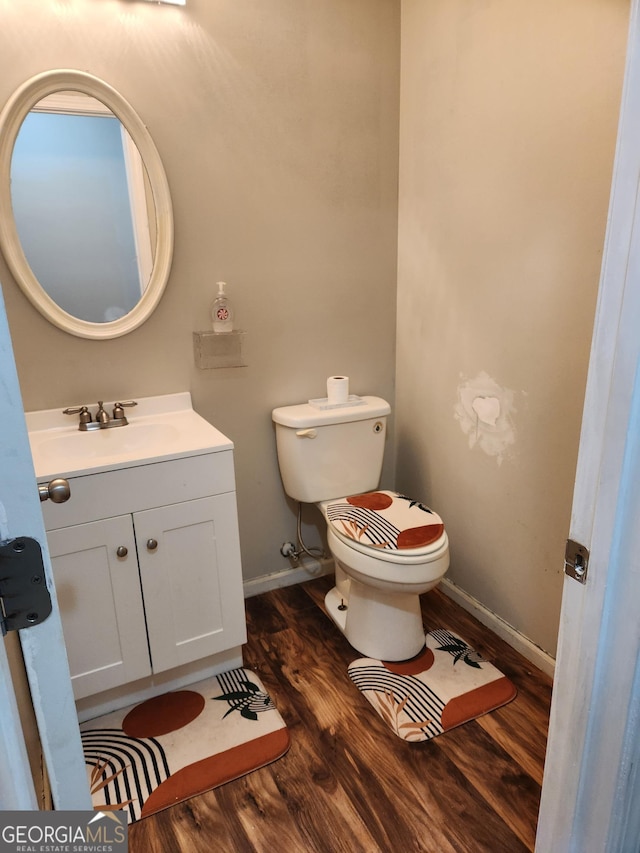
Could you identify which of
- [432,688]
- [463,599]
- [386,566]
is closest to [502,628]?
[463,599]

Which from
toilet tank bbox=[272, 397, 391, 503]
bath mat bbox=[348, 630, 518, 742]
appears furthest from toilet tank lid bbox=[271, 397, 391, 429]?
bath mat bbox=[348, 630, 518, 742]

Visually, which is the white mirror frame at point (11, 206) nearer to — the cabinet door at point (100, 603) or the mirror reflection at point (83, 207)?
the mirror reflection at point (83, 207)

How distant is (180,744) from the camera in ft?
5.06

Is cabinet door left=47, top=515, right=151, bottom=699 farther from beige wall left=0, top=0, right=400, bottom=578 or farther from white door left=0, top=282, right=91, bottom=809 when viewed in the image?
white door left=0, top=282, right=91, bottom=809

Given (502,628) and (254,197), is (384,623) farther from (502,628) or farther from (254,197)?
(254,197)

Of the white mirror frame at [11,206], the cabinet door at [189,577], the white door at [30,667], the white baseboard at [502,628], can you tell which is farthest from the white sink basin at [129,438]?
the white baseboard at [502,628]

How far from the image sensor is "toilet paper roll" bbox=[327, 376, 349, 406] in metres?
2.05

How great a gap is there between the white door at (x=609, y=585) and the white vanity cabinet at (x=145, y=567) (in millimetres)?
1011

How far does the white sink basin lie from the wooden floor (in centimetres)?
83

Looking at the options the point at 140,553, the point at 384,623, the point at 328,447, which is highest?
the point at 328,447

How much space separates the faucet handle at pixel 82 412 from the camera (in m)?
1.73

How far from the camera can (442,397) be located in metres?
2.06

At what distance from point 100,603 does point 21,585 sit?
1075 mm

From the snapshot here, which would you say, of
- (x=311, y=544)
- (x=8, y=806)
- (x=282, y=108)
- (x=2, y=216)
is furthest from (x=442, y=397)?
(x=8, y=806)
